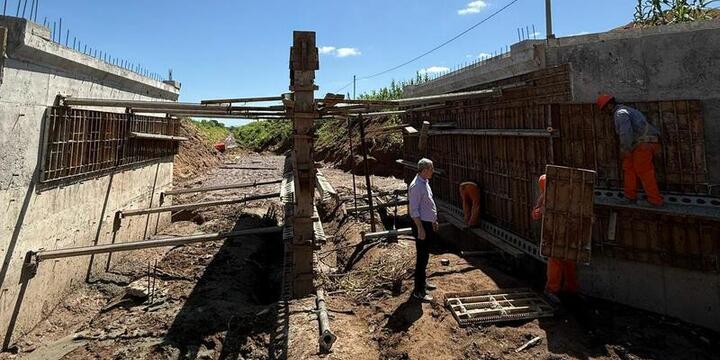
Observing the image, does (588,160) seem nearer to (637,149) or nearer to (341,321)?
(637,149)

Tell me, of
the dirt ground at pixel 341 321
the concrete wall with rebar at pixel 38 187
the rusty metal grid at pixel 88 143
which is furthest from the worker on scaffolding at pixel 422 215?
the rusty metal grid at pixel 88 143

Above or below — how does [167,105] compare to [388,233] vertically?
above

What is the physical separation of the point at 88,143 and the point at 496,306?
24.9 ft

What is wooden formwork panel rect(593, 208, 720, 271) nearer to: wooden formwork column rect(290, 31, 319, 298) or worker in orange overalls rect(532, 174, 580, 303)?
worker in orange overalls rect(532, 174, 580, 303)

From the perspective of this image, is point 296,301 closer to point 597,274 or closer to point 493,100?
point 597,274

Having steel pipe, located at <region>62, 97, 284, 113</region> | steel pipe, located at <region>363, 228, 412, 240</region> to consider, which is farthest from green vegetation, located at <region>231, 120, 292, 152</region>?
steel pipe, located at <region>62, 97, 284, 113</region>

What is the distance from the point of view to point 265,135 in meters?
44.1

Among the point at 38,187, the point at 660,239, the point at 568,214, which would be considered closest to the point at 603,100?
the point at 568,214

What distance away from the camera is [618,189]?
4.93 metres

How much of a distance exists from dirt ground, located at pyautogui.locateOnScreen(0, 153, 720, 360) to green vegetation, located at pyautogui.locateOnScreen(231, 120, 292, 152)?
30043mm

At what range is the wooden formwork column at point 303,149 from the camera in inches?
210

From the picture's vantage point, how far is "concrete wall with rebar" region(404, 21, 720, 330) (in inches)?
174

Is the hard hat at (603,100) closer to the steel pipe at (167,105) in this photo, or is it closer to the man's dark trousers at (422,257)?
the man's dark trousers at (422,257)

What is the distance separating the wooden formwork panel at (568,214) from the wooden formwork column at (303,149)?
10.8 feet
